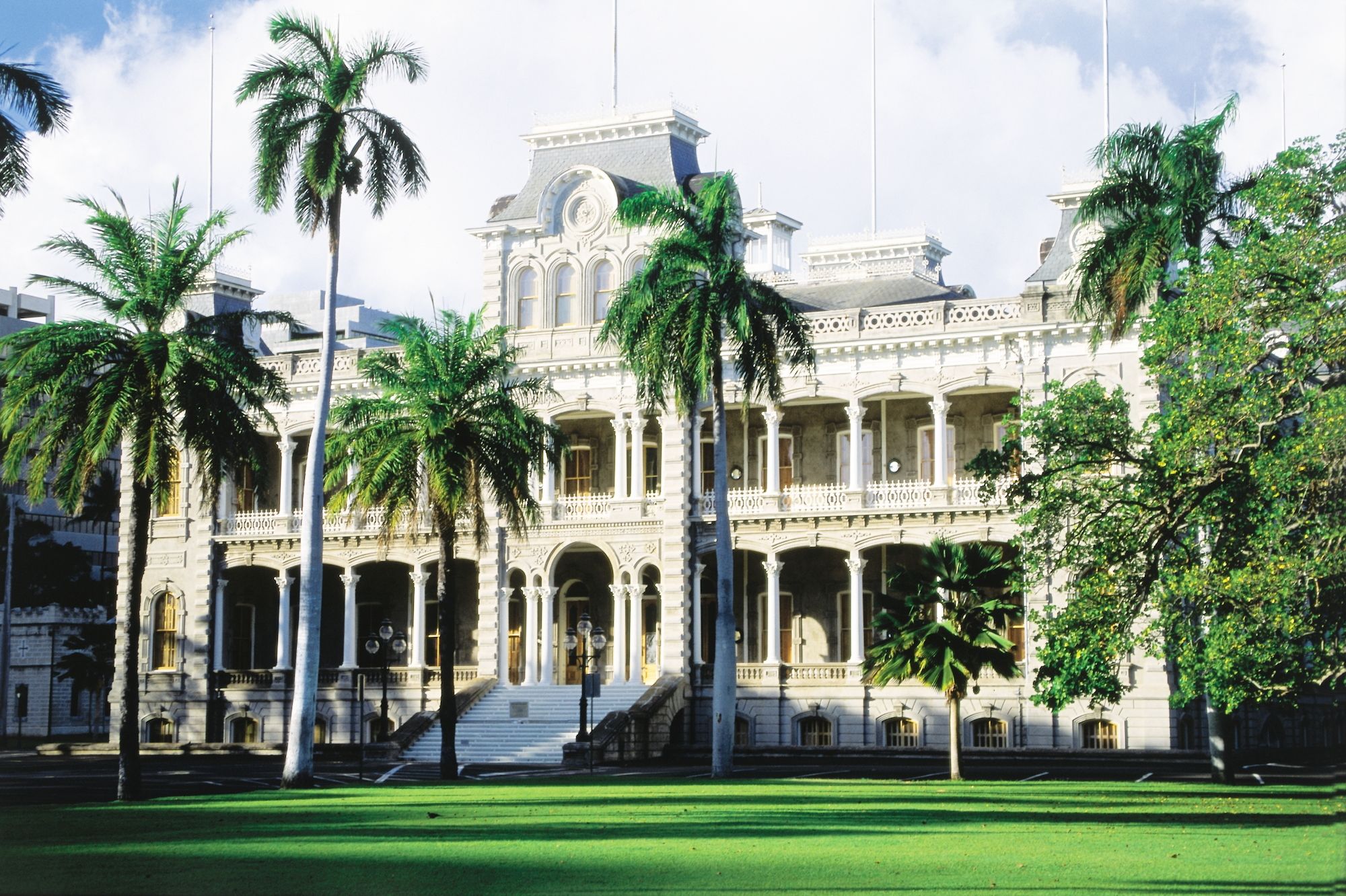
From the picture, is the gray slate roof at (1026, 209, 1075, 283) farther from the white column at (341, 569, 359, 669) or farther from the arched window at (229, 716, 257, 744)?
the arched window at (229, 716, 257, 744)

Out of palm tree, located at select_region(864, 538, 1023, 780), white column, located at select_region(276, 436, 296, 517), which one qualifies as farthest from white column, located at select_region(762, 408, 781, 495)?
white column, located at select_region(276, 436, 296, 517)

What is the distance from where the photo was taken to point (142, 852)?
60.7ft

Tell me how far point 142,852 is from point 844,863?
7.31 meters

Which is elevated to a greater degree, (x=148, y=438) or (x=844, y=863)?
(x=148, y=438)

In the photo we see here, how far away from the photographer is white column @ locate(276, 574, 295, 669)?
170 feet

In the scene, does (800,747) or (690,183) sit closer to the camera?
(800,747)

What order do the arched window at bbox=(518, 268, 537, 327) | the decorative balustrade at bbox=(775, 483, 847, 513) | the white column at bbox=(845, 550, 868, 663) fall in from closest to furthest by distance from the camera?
the white column at bbox=(845, 550, 868, 663) < the decorative balustrade at bbox=(775, 483, 847, 513) < the arched window at bbox=(518, 268, 537, 327)

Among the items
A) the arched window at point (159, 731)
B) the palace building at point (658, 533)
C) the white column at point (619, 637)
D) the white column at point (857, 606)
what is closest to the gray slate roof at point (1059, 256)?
the palace building at point (658, 533)

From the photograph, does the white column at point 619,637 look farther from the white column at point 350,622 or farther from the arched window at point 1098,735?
the arched window at point 1098,735

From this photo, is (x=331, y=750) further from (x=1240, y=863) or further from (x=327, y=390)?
(x=1240, y=863)

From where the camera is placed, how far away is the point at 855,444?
46844mm

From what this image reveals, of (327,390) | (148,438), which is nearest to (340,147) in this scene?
(327,390)

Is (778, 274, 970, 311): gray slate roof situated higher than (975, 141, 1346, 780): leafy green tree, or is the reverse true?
(778, 274, 970, 311): gray slate roof

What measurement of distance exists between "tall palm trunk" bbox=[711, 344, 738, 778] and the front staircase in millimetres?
7744
